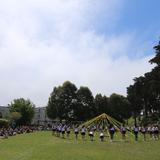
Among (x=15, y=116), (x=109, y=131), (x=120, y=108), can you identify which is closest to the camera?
(x=109, y=131)

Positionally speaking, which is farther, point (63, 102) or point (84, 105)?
point (84, 105)

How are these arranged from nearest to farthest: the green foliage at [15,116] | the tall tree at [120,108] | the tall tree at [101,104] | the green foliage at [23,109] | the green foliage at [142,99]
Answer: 1. the green foliage at [142,99]
2. the green foliage at [15,116]
3. the green foliage at [23,109]
4. the tall tree at [120,108]
5. the tall tree at [101,104]

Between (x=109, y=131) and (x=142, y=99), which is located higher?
(x=142, y=99)

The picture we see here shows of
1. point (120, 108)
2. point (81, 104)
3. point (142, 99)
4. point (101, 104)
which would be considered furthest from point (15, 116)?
point (142, 99)

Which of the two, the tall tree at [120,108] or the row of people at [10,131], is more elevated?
the tall tree at [120,108]

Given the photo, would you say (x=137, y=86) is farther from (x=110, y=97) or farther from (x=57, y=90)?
(x=57, y=90)

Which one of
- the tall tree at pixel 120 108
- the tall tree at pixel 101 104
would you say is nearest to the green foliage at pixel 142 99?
the tall tree at pixel 120 108

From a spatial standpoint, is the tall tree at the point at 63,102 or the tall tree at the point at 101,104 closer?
the tall tree at the point at 63,102

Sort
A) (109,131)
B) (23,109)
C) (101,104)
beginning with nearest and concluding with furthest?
(109,131) → (23,109) → (101,104)

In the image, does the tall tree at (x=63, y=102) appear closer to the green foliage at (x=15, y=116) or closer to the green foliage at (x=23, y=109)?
the green foliage at (x=23, y=109)

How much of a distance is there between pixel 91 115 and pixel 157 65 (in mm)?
34878

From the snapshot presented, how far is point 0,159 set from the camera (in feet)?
85.6

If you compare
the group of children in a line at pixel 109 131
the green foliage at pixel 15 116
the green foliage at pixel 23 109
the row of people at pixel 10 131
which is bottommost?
the group of children in a line at pixel 109 131

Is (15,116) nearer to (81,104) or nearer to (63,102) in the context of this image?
(63,102)
